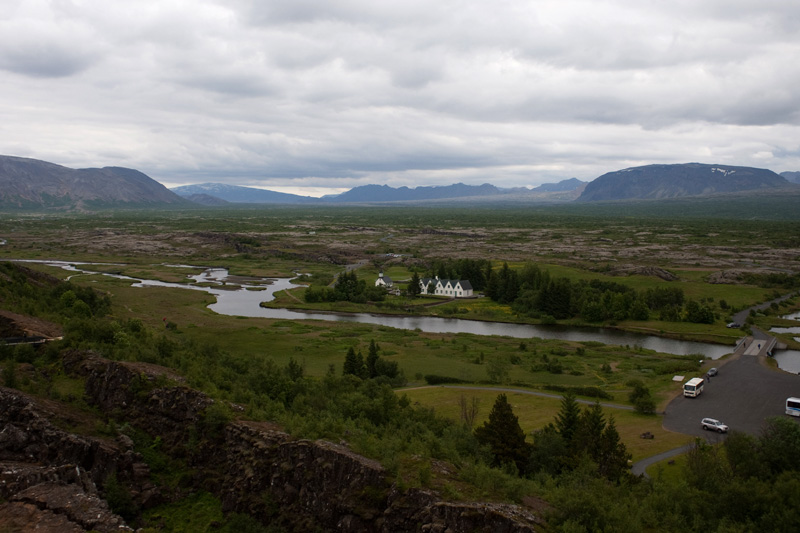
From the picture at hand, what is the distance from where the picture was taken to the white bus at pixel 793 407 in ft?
119

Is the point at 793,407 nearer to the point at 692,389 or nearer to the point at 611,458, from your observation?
the point at 692,389

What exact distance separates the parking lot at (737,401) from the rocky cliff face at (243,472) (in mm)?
25128

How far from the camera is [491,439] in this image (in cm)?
2658

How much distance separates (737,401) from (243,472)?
37415 millimetres

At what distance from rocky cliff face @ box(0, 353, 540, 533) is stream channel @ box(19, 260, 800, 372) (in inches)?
1971

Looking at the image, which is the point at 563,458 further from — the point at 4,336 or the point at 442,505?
the point at 4,336

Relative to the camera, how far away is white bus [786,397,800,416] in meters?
36.3

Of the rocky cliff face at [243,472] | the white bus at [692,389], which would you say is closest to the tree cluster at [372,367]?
the white bus at [692,389]

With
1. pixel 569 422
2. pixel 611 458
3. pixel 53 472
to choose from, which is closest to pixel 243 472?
pixel 53 472

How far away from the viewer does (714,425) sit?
33906 millimetres

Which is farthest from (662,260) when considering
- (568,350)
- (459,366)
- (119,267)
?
(119,267)

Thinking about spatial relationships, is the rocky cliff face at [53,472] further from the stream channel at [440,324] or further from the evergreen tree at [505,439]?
the stream channel at [440,324]

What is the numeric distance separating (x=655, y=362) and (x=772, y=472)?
109ft

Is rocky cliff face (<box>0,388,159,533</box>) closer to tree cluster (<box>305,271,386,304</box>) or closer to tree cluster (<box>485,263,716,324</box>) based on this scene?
tree cluster (<box>485,263,716,324</box>)
